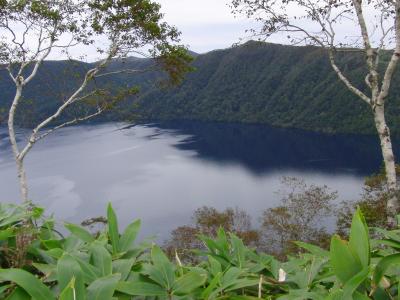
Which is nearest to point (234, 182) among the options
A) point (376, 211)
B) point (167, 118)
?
point (376, 211)

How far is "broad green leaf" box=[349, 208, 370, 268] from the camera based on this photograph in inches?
34.9

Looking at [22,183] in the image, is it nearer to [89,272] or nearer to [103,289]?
[89,272]

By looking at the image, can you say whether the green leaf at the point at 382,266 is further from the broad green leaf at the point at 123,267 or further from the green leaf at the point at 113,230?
the green leaf at the point at 113,230

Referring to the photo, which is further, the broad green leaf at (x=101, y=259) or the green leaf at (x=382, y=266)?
the broad green leaf at (x=101, y=259)

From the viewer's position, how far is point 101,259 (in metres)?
1.13

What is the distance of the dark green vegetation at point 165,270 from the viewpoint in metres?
0.88

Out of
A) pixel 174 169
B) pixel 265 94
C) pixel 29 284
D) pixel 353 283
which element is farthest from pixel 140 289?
pixel 265 94

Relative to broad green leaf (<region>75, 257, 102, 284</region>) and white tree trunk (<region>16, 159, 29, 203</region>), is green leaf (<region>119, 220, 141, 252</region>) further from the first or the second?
white tree trunk (<region>16, 159, 29, 203</region>)

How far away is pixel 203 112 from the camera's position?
123000mm

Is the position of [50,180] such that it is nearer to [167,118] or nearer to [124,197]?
[124,197]

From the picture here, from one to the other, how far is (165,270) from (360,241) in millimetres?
491

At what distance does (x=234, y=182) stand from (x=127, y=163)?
19.8 metres

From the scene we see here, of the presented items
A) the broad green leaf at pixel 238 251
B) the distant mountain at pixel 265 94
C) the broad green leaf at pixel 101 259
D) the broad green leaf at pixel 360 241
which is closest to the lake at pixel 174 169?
the distant mountain at pixel 265 94

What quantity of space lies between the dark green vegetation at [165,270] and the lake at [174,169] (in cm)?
2513
